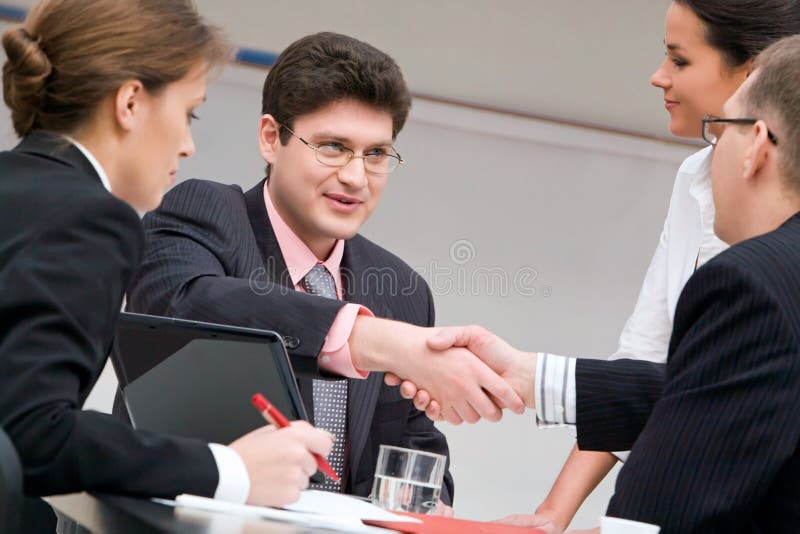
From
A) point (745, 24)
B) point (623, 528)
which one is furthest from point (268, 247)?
point (623, 528)

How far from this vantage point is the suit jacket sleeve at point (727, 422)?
113 cm

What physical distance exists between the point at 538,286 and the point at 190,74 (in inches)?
105

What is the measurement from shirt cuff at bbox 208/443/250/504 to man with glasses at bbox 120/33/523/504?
21.6 inches

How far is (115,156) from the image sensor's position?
4.47ft

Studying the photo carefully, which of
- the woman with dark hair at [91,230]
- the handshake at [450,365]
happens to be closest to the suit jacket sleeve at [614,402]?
the handshake at [450,365]

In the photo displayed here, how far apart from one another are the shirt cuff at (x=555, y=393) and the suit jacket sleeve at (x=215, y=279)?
0.35m

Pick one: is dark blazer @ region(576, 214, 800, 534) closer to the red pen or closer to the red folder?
the red folder

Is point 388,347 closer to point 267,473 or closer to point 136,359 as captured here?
point 136,359

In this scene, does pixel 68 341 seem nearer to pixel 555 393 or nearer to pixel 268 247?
pixel 555 393

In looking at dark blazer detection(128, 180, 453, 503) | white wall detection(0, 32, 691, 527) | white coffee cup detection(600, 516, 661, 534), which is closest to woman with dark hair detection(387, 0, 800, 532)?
dark blazer detection(128, 180, 453, 503)

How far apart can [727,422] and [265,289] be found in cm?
86

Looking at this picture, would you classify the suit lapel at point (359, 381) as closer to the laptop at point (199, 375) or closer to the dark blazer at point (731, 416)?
the laptop at point (199, 375)

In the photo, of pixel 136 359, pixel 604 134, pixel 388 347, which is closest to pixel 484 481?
pixel 604 134

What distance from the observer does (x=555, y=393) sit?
1704 mm
